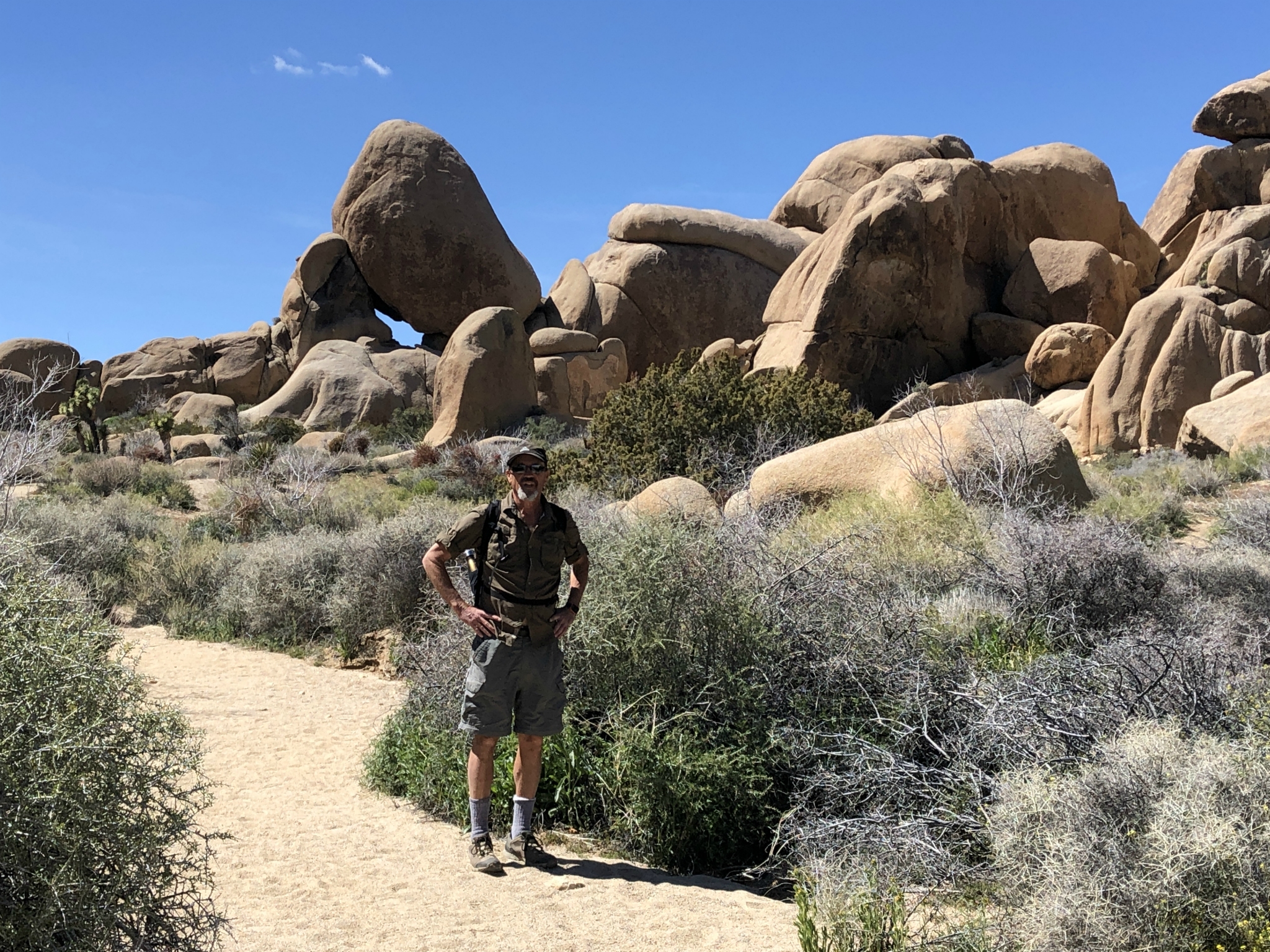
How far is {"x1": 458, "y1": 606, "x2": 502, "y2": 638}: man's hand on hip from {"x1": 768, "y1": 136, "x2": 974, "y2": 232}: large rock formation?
2620 centimetres

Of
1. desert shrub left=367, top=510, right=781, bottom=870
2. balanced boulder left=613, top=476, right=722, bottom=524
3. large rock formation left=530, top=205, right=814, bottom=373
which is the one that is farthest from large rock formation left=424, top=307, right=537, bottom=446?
desert shrub left=367, top=510, right=781, bottom=870

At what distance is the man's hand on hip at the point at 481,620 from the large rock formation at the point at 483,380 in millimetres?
18477

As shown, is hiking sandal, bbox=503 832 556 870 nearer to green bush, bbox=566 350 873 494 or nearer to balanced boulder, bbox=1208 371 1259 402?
green bush, bbox=566 350 873 494

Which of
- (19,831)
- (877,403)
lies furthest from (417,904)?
(877,403)

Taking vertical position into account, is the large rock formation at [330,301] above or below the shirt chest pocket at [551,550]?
above

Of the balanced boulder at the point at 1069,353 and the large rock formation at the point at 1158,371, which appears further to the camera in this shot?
the balanced boulder at the point at 1069,353

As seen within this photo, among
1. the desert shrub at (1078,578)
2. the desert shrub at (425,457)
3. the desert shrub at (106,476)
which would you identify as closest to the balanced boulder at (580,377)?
the desert shrub at (425,457)

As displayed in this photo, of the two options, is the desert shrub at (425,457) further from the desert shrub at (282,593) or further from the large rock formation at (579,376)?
the desert shrub at (282,593)

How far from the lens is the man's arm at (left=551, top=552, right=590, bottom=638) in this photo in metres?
4.88

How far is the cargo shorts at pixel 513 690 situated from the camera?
4766 millimetres

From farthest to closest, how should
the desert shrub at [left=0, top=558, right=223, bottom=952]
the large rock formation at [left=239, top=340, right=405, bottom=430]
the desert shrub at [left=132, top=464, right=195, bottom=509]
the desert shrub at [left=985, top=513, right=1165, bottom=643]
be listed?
the large rock formation at [left=239, top=340, right=405, bottom=430], the desert shrub at [left=132, top=464, right=195, bottom=509], the desert shrub at [left=985, top=513, right=1165, bottom=643], the desert shrub at [left=0, top=558, right=223, bottom=952]

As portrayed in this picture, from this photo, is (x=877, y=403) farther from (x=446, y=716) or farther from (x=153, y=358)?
(x=153, y=358)

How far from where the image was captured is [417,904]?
441 cm

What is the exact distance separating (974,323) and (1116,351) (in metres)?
6.28
